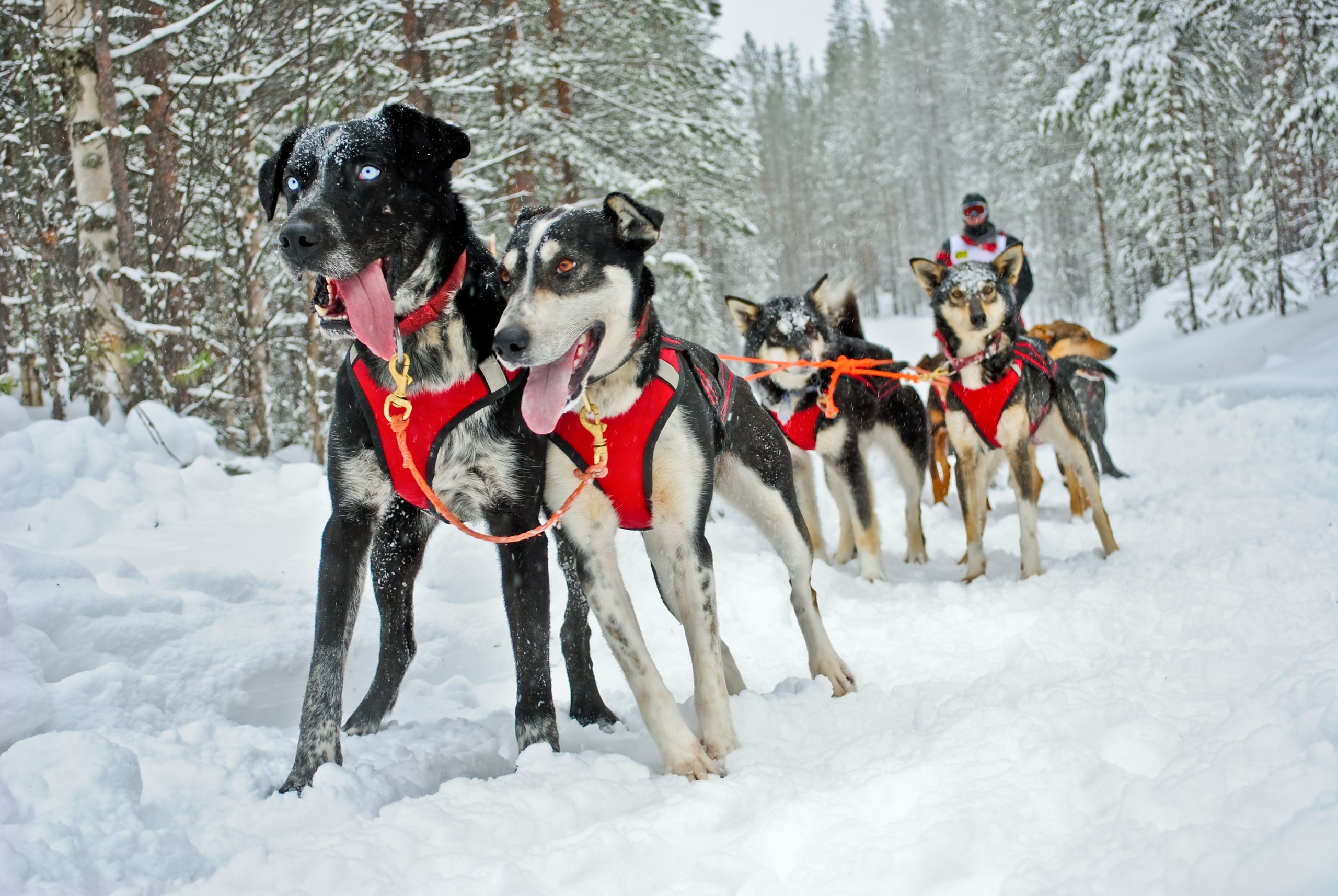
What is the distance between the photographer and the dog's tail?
6.49 m

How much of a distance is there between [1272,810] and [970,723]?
2.92 feet

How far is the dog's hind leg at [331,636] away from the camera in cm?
252

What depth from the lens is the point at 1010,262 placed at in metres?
5.53

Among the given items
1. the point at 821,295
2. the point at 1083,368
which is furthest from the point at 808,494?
the point at 1083,368

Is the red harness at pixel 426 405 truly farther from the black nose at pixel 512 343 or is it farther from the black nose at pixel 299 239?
the black nose at pixel 299 239

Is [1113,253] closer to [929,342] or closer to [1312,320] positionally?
[929,342]

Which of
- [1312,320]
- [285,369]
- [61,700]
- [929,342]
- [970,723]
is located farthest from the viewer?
[929,342]

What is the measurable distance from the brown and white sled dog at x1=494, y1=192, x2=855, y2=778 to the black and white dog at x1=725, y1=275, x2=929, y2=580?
2.85 meters

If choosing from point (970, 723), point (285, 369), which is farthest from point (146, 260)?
point (285, 369)

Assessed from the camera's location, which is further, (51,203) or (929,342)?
(929,342)

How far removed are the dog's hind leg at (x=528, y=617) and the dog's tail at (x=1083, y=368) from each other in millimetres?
4880

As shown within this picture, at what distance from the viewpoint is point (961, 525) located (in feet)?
24.7

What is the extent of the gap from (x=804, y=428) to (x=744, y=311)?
93 centimetres

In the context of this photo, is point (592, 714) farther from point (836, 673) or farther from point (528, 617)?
point (836, 673)
